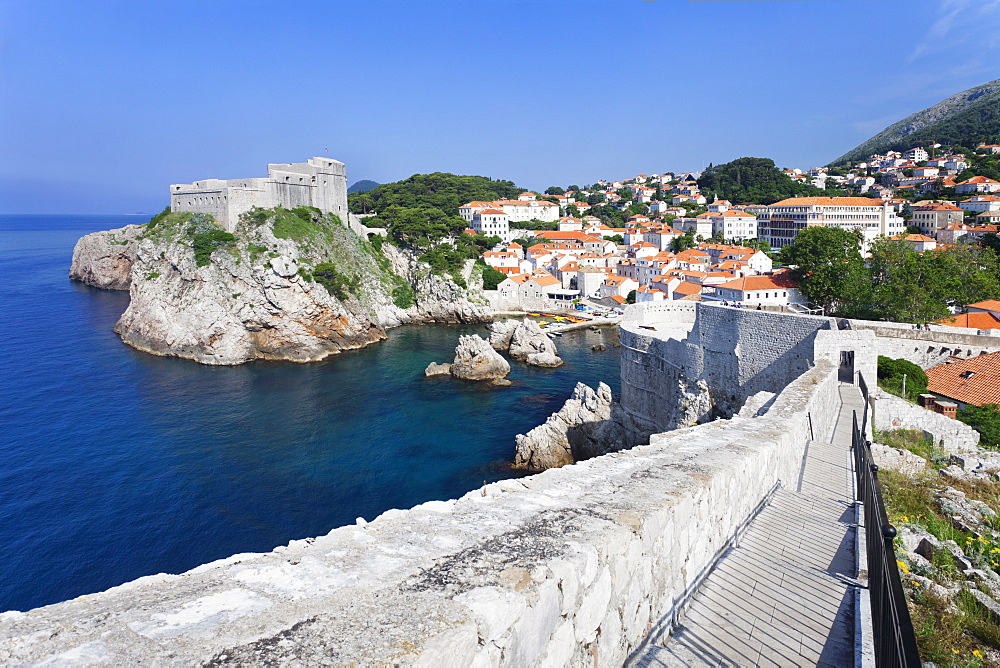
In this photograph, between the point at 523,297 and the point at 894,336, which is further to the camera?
the point at 523,297

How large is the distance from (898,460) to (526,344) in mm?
23043

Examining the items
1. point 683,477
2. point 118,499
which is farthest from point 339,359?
point 683,477

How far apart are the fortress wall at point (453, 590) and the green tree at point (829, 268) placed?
2111 centimetres

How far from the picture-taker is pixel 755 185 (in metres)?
83.8

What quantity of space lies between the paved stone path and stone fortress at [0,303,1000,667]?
0.13m

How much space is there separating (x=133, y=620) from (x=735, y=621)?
127 inches

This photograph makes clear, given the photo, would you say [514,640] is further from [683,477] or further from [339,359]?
[339,359]

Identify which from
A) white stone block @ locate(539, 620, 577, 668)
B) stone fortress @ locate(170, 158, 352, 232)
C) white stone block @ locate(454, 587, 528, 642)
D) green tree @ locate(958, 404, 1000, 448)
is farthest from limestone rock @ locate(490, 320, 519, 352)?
white stone block @ locate(454, 587, 528, 642)

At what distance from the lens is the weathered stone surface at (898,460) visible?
962cm

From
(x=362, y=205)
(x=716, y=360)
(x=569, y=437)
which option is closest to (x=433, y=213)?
(x=362, y=205)

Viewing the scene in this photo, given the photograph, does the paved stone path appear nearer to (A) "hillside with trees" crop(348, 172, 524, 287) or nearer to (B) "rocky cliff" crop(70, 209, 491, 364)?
(B) "rocky cliff" crop(70, 209, 491, 364)

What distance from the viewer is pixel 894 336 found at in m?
15.5

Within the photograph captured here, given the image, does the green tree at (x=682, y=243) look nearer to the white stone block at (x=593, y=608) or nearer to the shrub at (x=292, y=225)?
the shrub at (x=292, y=225)

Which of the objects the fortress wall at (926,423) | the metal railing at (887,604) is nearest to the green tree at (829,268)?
the fortress wall at (926,423)
